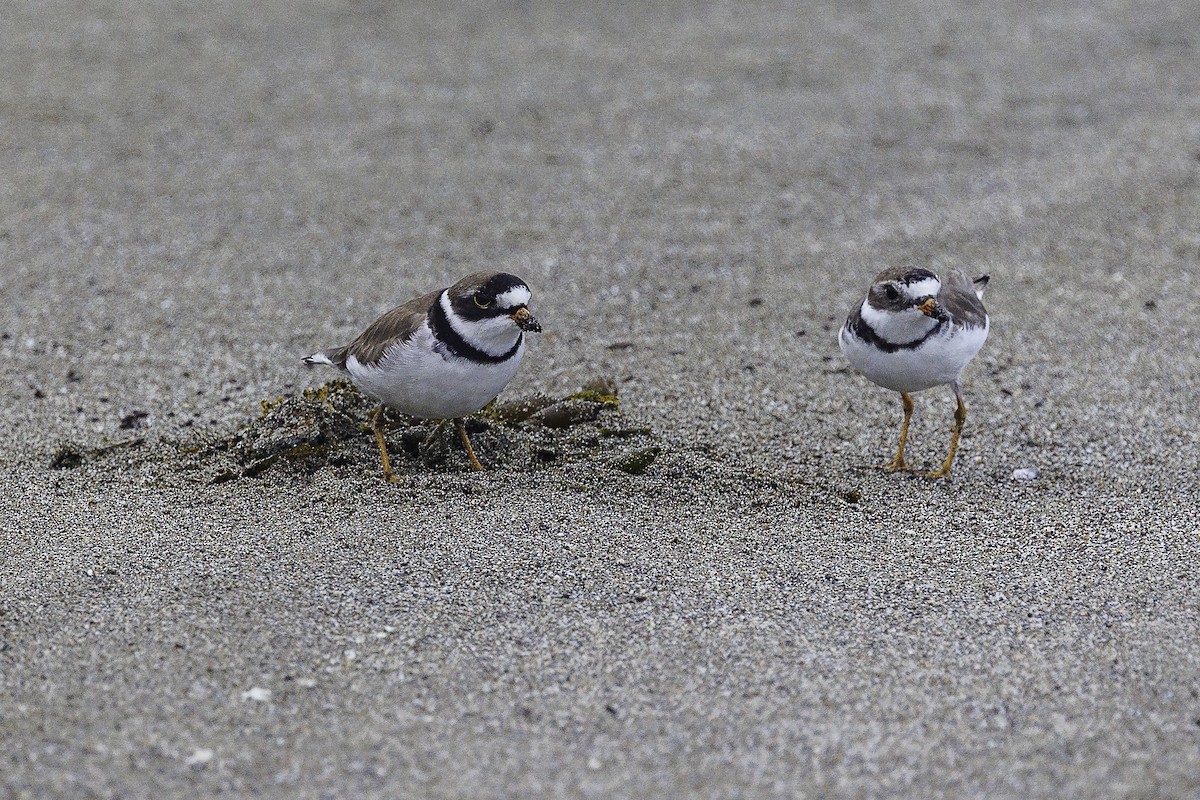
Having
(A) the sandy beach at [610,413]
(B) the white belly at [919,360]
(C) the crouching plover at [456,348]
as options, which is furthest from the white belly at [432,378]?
(B) the white belly at [919,360]

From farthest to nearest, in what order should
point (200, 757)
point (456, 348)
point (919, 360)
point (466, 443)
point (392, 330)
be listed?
1. point (466, 443)
2. point (919, 360)
3. point (392, 330)
4. point (456, 348)
5. point (200, 757)

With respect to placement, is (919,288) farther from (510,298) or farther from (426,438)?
(426,438)

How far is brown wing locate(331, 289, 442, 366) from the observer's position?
185 inches

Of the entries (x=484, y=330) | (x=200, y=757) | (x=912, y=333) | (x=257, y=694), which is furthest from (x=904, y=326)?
(x=200, y=757)

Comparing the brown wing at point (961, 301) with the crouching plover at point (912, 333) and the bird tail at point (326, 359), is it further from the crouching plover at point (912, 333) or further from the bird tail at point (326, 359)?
the bird tail at point (326, 359)

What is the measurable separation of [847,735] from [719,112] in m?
6.15

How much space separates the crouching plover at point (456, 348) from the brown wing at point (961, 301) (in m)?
1.69

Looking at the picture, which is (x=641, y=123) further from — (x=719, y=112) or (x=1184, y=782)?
(x=1184, y=782)

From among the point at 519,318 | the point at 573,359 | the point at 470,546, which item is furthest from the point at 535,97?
the point at 470,546

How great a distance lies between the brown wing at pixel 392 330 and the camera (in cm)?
469

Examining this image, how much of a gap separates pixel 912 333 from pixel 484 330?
1.66 metres

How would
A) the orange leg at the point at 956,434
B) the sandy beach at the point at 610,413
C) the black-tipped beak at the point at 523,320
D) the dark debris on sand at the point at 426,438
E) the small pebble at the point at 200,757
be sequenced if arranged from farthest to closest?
the orange leg at the point at 956,434
the dark debris on sand at the point at 426,438
the black-tipped beak at the point at 523,320
the sandy beach at the point at 610,413
the small pebble at the point at 200,757

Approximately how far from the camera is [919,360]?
4879 millimetres

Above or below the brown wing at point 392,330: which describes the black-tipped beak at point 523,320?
above
